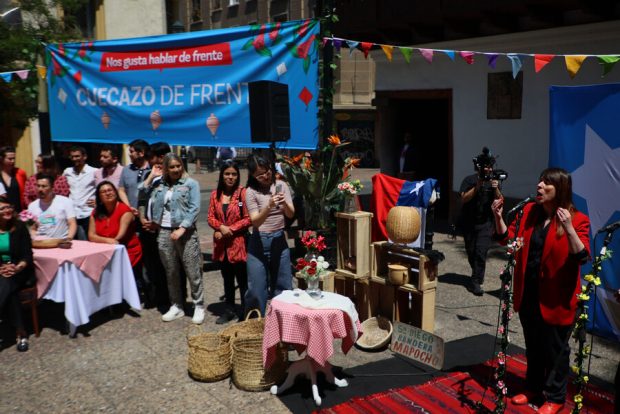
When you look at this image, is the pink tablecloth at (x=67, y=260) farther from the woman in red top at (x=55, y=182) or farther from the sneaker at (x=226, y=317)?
the sneaker at (x=226, y=317)

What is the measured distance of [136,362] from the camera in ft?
18.8

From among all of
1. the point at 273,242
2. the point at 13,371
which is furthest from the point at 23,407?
the point at 273,242

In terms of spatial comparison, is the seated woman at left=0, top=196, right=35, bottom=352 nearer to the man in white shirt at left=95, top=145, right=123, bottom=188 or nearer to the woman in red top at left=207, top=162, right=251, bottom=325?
the man in white shirt at left=95, top=145, right=123, bottom=188

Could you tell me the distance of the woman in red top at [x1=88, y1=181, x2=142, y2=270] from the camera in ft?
22.9

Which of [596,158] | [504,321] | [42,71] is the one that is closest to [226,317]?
[504,321]

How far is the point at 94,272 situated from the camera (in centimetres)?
653

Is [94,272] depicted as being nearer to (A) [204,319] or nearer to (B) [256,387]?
(A) [204,319]

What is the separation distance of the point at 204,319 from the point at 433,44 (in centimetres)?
896

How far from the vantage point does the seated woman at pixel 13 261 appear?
610 centimetres

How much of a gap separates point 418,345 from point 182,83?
216 inches

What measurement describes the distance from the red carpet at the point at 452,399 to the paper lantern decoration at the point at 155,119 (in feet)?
19.3

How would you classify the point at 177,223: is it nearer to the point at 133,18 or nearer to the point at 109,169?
the point at 109,169

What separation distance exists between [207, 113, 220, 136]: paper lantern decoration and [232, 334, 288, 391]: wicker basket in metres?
4.27

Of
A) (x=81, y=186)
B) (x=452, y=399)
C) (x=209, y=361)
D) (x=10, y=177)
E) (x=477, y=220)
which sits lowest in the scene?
(x=452, y=399)
